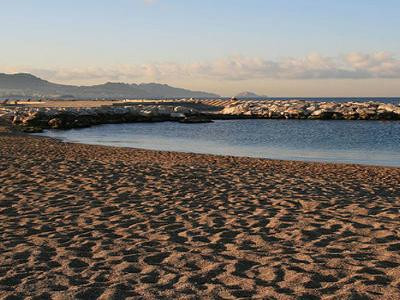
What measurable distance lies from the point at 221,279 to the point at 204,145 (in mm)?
26484

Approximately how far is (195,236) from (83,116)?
47981mm

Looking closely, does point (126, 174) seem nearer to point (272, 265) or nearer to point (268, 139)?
point (272, 265)

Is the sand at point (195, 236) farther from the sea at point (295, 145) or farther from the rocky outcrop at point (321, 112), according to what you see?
the rocky outcrop at point (321, 112)

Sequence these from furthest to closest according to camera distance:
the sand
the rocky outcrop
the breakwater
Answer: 1. the rocky outcrop
2. the breakwater
3. the sand

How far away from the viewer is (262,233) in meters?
8.19

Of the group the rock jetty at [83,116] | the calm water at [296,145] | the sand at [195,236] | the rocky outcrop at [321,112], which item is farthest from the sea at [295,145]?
the rocky outcrop at [321,112]

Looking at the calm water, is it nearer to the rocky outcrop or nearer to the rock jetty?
the rock jetty

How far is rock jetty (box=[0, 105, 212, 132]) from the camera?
147ft

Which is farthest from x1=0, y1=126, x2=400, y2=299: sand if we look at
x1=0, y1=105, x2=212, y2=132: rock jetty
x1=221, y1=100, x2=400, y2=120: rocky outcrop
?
x1=221, y1=100, x2=400, y2=120: rocky outcrop

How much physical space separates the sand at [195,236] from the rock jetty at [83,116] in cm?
2869

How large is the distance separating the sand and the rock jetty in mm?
28689

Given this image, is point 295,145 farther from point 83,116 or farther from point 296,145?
point 83,116

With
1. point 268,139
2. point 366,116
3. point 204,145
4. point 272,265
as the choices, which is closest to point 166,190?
point 272,265

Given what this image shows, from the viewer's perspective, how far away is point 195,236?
317 inches
